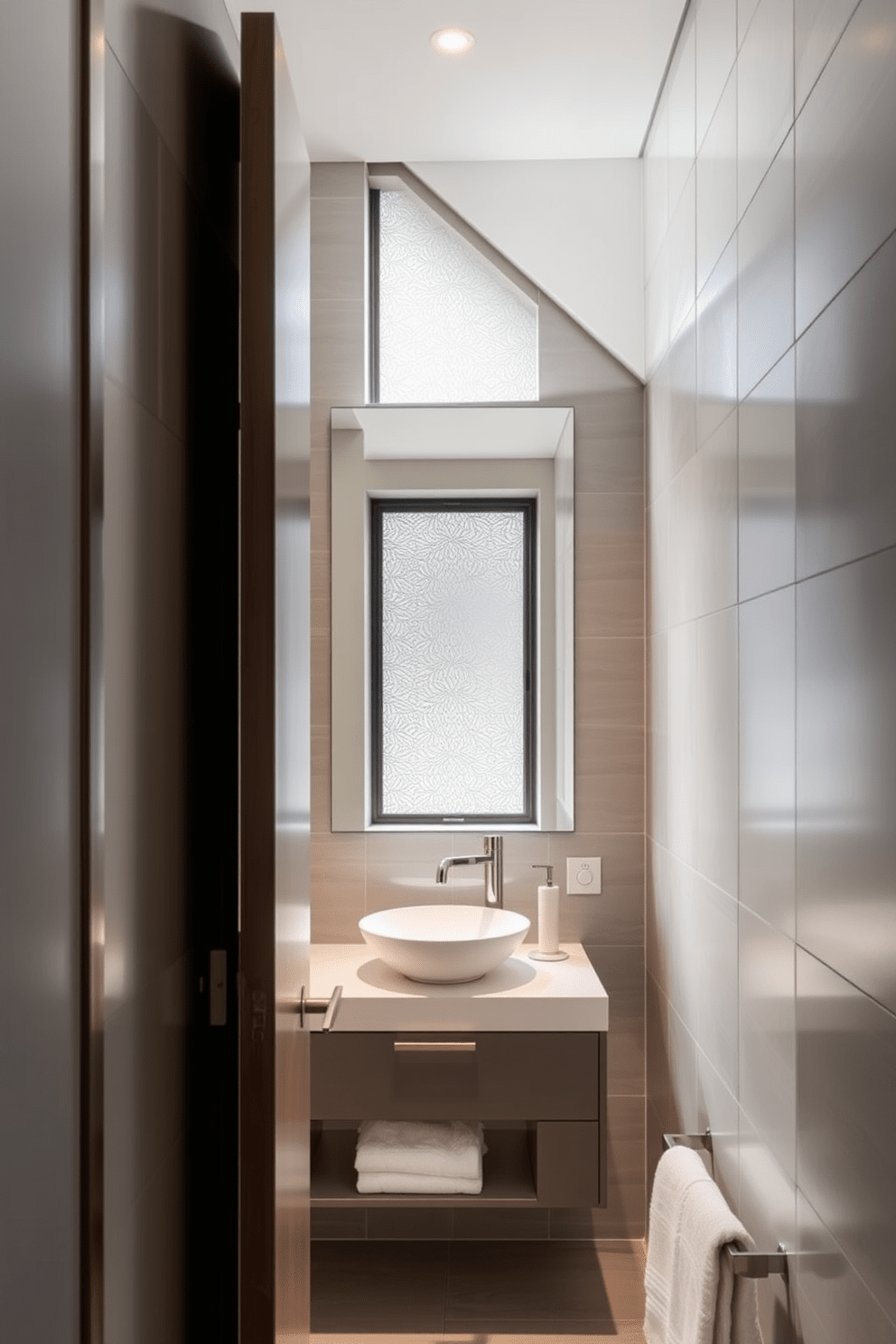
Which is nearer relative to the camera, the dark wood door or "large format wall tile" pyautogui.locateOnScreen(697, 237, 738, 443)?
the dark wood door

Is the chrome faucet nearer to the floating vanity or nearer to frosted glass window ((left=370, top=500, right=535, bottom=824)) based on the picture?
frosted glass window ((left=370, top=500, right=535, bottom=824))

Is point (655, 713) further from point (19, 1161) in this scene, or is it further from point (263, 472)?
point (19, 1161)

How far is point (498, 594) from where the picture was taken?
9.15 ft

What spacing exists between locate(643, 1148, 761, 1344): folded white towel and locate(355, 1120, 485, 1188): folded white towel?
1.62 ft

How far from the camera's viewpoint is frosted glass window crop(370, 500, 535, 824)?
2.78m

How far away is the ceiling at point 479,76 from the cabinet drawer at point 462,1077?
2.02m

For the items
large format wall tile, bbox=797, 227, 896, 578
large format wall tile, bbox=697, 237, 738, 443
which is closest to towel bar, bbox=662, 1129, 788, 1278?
large format wall tile, bbox=797, 227, 896, 578

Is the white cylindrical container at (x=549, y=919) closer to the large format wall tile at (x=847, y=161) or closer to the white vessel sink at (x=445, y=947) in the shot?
the white vessel sink at (x=445, y=947)

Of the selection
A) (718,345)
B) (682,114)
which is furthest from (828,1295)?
(682,114)

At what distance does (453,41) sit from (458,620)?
1307 mm

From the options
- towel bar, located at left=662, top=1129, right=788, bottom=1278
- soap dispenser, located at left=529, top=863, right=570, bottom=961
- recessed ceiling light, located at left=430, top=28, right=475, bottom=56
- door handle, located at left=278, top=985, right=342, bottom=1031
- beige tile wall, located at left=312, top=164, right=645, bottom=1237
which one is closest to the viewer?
towel bar, located at left=662, top=1129, right=788, bottom=1278

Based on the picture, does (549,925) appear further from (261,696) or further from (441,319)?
(441,319)

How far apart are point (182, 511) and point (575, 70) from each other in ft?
5.16

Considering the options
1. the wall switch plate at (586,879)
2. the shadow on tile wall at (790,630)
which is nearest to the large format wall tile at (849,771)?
the shadow on tile wall at (790,630)
